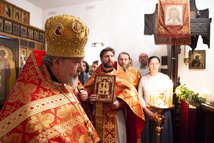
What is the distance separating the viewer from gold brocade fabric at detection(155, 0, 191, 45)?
3625 millimetres

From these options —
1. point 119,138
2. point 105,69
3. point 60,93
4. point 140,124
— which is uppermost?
point 105,69

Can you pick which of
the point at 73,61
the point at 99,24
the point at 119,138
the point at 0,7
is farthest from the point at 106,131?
the point at 0,7

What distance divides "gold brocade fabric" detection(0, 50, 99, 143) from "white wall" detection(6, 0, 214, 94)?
5404 millimetres

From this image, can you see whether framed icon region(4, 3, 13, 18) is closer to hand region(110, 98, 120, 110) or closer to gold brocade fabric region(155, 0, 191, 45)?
gold brocade fabric region(155, 0, 191, 45)

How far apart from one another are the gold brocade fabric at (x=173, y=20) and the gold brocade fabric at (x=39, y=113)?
3143 millimetres

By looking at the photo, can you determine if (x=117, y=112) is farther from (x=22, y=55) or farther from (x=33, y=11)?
(x=33, y=11)

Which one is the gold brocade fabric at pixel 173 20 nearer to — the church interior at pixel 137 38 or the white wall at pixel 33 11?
the church interior at pixel 137 38

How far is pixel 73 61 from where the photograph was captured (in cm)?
130

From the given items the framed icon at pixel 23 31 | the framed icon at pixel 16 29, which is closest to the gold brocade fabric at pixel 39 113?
the framed icon at pixel 16 29

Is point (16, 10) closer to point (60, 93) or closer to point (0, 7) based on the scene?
point (0, 7)

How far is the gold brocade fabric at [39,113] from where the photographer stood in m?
1.00

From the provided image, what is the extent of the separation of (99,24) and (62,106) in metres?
6.23

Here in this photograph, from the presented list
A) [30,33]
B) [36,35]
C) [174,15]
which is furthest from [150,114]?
[36,35]

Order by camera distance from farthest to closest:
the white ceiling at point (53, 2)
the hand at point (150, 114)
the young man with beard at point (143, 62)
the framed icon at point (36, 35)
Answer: the white ceiling at point (53, 2) < the framed icon at point (36, 35) < the young man with beard at point (143, 62) < the hand at point (150, 114)
